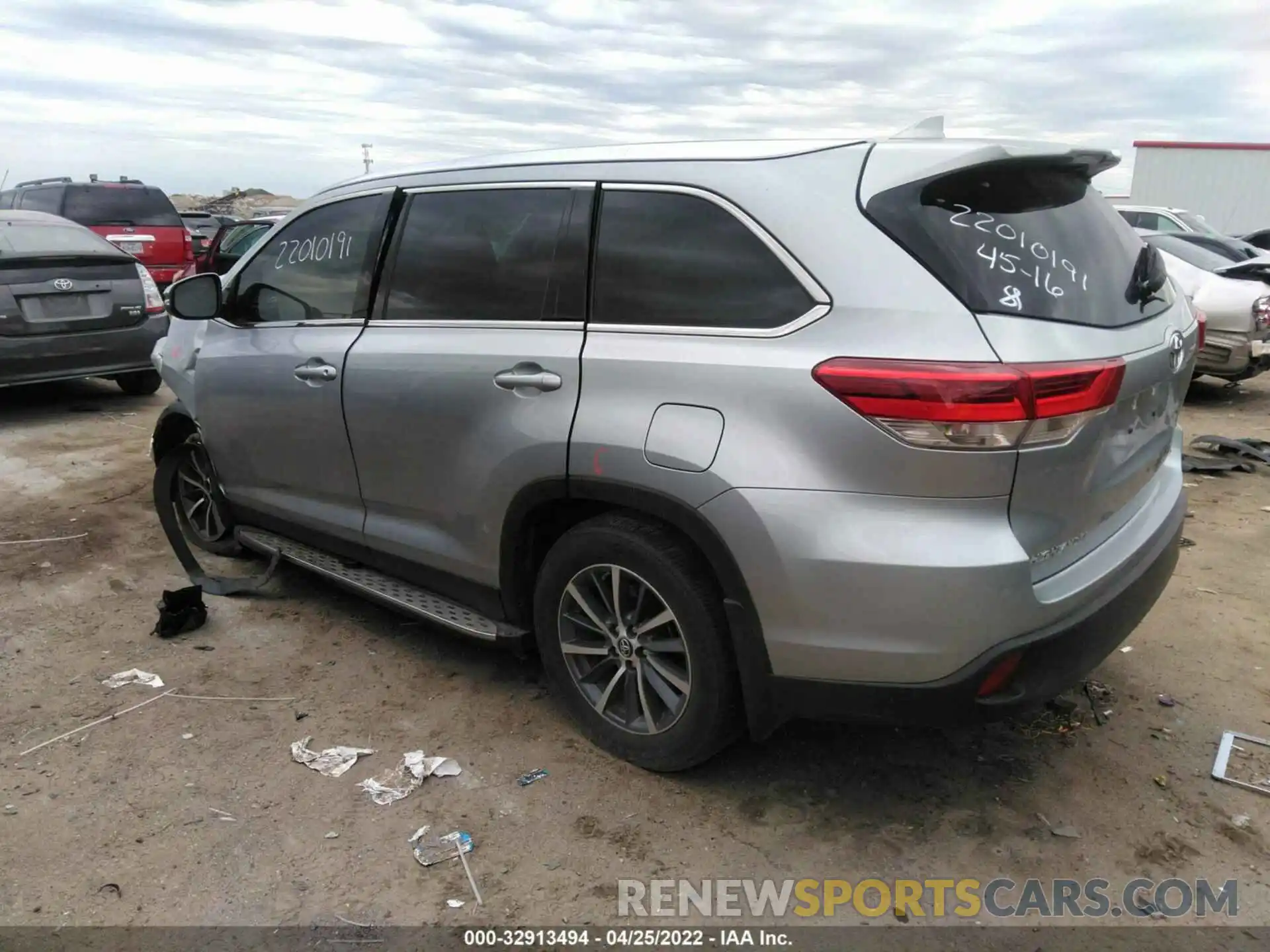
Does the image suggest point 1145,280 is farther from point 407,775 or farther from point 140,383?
point 140,383

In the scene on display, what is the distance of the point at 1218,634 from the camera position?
3922 mm

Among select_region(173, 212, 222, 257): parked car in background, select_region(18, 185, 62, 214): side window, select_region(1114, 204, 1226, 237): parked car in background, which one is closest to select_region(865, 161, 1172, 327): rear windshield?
select_region(1114, 204, 1226, 237): parked car in background

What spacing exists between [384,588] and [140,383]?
660 centimetres

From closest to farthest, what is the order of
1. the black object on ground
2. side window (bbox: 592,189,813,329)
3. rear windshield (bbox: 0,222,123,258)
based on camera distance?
side window (bbox: 592,189,813,329) → the black object on ground → rear windshield (bbox: 0,222,123,258)

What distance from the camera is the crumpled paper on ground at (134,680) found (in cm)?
362

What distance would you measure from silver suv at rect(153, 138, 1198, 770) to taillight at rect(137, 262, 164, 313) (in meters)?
5.74

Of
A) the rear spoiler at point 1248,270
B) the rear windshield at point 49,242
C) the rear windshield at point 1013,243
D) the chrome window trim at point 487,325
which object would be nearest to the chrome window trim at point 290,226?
the chrome window trim at point 487,325

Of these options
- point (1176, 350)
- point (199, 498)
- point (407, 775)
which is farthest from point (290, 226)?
point (1176, 350)

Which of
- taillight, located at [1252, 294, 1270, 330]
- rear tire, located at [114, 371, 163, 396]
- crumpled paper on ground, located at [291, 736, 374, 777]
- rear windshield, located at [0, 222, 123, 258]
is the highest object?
rear windshield, located at [0, 222, 123, 258]

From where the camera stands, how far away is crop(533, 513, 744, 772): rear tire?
8.85 feet

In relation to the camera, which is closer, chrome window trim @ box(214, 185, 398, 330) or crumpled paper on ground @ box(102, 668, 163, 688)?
crumpled paper on ground @ box(102, 668, 163, 688)

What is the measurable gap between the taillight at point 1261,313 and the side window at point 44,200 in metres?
13.9

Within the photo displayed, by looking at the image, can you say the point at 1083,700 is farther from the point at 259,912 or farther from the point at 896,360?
the point at 259,912

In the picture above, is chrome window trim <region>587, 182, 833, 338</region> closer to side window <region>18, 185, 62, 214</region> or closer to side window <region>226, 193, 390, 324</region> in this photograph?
side window <region>226, 193, 390, 324</region>
